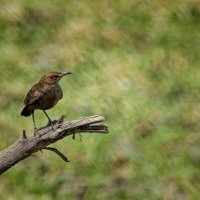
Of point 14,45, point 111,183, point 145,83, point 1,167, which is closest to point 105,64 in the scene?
point 145,83

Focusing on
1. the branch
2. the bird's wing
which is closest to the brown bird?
the bird's wing

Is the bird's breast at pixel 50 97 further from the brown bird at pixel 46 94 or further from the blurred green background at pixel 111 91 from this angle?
the blurred green background at pixel 111 91

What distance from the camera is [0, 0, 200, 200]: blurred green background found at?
13242mm

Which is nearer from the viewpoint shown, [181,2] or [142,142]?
[142,142]

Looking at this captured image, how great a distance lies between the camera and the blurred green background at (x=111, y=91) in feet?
43.4

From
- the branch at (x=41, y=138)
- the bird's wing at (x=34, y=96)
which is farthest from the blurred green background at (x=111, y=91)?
the branch at (x=41, y=138)

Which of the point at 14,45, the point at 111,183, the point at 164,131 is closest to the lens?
the point at 111,183

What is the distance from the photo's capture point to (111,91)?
15211mm

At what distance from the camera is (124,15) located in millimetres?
17891

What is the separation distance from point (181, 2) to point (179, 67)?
7.86 ft

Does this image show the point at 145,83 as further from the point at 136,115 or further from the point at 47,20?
the point at 47,20

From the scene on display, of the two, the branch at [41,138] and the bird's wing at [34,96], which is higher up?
the bird's wing at [34,96]

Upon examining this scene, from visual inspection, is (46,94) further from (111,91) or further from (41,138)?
(111,91)

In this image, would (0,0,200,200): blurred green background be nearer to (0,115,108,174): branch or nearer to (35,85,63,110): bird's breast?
(35,85,63,110): bird's breast
